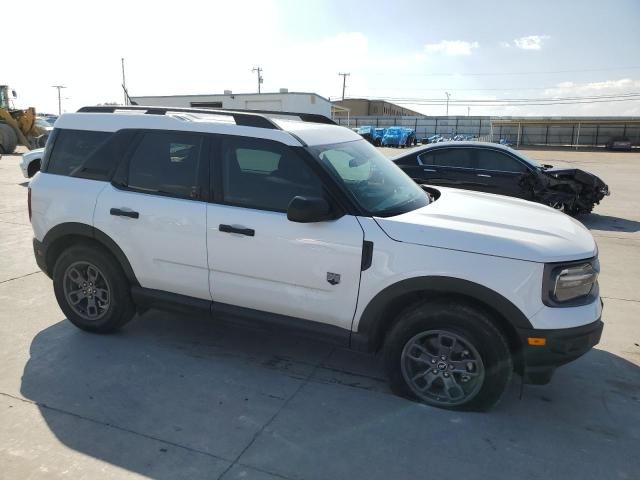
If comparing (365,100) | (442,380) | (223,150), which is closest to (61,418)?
(223,150)

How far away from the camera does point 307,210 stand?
10.3 ft

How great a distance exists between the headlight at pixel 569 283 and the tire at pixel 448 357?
0.40 m

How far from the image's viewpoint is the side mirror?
3160 mm

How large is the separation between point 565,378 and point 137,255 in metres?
3.48

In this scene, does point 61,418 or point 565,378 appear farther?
point 565,378

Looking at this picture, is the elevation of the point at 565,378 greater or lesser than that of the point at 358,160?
lesser

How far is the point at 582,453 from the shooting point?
2912mm

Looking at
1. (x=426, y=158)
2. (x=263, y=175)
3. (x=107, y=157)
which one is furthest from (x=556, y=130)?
(x=107, y=157)

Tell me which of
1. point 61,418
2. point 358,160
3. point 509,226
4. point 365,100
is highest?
point 365,100

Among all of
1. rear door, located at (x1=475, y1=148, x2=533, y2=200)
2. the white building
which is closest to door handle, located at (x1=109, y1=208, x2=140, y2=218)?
rear door, located at (x1=475, y1=148, x2=533, y2=200)

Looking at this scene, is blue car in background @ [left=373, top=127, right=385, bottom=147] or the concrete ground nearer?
the concrete ground

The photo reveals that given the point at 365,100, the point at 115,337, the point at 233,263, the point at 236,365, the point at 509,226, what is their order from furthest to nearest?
the point at 365,100 < the point at 115,337 < the point at 236,365 < the point at 233,263 < the point at 509,226

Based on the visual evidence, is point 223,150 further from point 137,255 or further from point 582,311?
point 582,311

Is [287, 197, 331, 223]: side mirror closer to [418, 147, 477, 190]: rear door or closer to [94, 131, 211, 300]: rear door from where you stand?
[94, 131, 211, 300]: rear door
